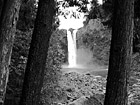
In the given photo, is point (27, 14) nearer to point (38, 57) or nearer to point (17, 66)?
point (17, 66)

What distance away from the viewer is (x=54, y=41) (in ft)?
26.6

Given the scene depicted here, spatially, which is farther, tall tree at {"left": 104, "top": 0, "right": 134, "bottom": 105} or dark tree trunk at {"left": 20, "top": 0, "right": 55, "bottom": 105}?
dark tree trunk at {"left": 20, "top": 0, "right": 55, "bottom": 105}

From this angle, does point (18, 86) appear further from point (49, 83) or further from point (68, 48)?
point (68, 48)

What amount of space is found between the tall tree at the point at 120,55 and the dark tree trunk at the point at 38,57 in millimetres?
1168

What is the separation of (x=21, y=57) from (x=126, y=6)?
13.7ft

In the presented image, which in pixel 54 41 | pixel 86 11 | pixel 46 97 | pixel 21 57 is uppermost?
pixel 86 11

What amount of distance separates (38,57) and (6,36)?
0.96 metres

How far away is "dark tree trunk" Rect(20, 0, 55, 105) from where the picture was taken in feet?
12.8

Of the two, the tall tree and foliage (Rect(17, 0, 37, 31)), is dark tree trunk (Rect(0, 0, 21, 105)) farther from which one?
foliage (Rect(17, 0, 37, 31))

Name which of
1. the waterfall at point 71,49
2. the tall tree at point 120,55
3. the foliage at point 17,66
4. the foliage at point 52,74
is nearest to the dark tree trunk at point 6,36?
the tall tree at point 120,55

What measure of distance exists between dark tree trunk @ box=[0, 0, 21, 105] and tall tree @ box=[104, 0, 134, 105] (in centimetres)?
204

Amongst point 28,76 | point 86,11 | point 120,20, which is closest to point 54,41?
point 86,11

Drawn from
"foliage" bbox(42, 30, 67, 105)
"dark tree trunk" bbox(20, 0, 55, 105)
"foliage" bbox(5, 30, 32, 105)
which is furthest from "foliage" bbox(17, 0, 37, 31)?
"dark tree trunk" bbox(20, 0, 55, 105)

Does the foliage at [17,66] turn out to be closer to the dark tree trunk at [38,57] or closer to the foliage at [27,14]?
the foliage at [27,14]
